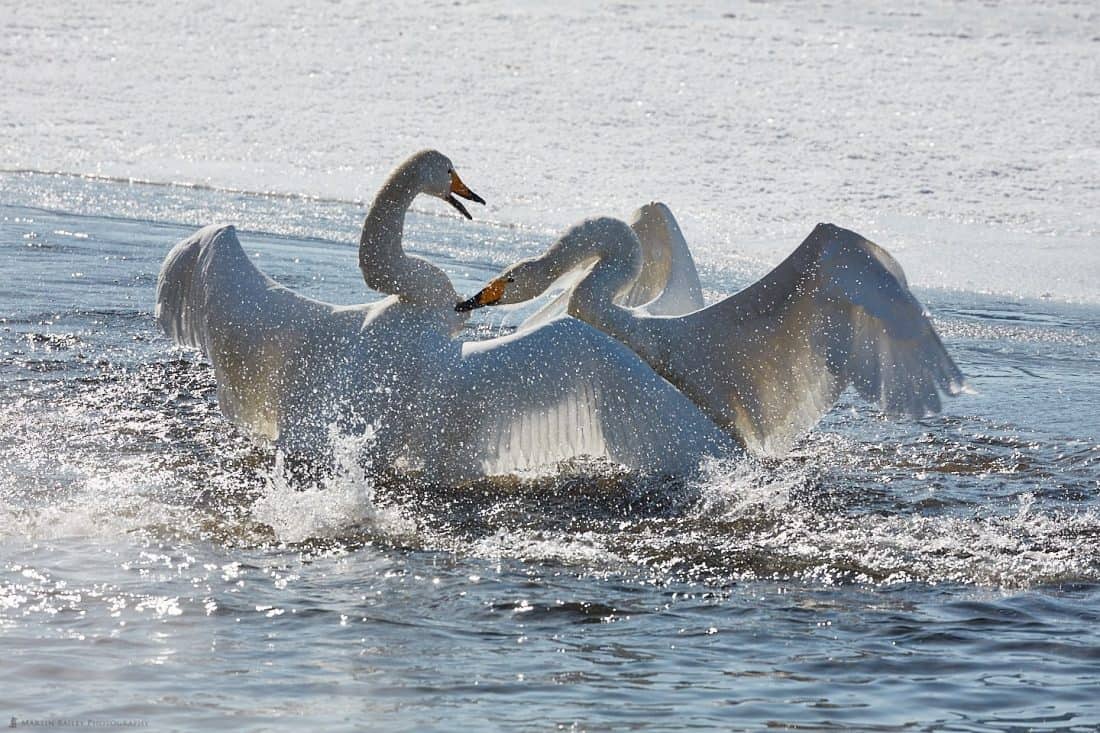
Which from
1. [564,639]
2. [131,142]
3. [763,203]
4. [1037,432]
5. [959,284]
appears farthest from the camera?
[131,142]

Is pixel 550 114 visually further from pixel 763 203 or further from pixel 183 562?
pixel 183 562

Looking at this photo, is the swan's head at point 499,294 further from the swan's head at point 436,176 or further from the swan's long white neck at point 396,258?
the swan's head at point 436,176

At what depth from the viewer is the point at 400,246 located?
20.7 ft

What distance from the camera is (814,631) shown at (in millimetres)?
4402

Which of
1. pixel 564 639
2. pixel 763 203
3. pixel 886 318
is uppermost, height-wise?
pixel 763 203

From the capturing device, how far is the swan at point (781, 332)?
231 inches

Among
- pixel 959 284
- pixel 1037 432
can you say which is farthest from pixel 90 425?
pixel 959 284

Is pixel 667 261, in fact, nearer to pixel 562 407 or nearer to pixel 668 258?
pixel 668 258

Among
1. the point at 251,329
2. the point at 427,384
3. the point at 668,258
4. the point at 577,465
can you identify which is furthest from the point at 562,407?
the point at 668,258

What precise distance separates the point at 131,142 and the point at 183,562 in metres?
8.38

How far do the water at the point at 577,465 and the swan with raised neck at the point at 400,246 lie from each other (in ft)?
2.41

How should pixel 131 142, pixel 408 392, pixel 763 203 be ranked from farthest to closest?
pixel 131 142
pixel 763 203
pixel 408 392

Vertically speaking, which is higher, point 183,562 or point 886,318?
point 886,318

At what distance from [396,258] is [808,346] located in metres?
1.67
